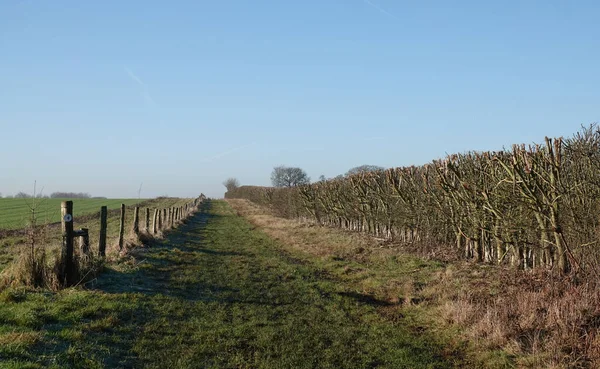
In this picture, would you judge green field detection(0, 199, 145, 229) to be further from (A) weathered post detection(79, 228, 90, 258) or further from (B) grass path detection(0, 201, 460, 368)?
(B) grass path detection(0, 201, 460, 368)

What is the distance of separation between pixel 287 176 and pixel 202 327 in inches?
3670

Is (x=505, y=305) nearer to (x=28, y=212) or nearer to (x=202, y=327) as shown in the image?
(x=202, y=327)

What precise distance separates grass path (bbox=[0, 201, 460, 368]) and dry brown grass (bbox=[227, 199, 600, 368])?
72cm

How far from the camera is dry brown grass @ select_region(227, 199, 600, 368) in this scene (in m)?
5.62

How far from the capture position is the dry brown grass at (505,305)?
562cm

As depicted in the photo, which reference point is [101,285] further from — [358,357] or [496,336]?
[496,336]

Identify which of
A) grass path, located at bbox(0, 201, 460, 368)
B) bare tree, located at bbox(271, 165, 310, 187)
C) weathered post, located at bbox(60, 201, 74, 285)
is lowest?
grass path, located at bbox(0, 201, 460, 368)

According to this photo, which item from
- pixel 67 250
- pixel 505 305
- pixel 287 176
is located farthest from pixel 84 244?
pixel 287 176

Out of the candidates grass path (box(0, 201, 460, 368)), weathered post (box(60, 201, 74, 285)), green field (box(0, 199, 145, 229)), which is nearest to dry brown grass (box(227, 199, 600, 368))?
grass path (box(0, 201, 460, 368))

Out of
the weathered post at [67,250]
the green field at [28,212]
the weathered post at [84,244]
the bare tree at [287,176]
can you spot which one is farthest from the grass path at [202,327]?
the bare tree at [287,176]

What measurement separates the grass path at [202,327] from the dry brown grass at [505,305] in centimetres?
72

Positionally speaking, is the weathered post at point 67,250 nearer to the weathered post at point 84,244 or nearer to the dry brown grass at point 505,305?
the weathered post at point 84,244

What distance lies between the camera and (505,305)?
23.1 ft

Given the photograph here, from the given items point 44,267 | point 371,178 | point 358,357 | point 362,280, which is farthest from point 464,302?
point 371,178
